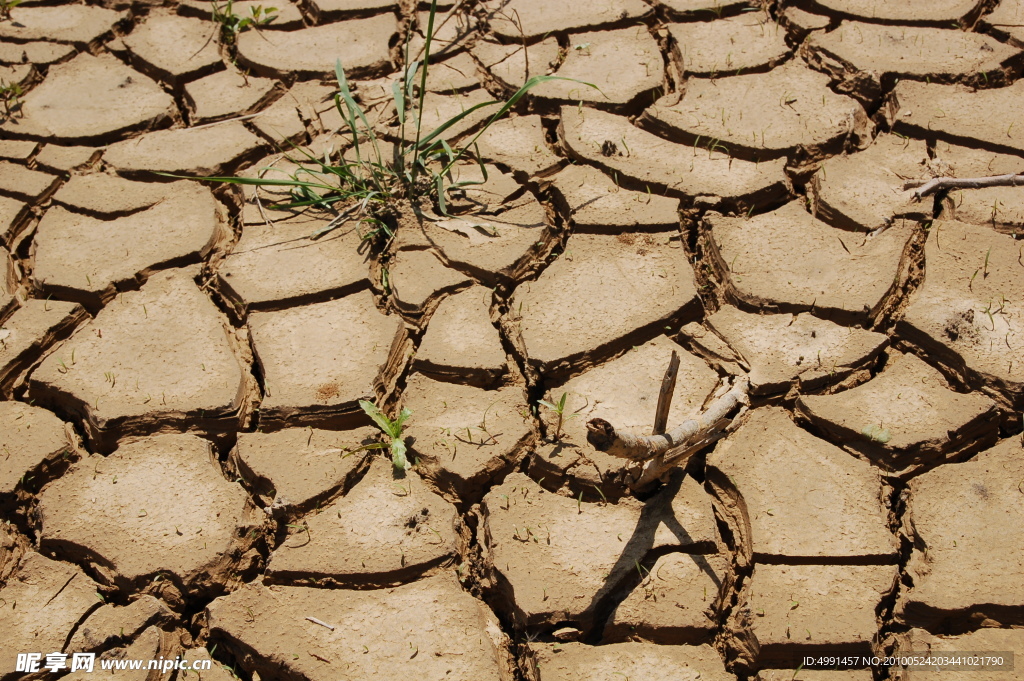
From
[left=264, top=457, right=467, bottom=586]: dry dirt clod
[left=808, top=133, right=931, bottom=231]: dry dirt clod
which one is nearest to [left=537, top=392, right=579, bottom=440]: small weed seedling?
[left=264, top=457, right=467, bottom=586]: dry dirt clod

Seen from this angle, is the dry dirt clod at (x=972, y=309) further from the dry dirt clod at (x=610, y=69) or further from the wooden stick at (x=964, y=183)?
the dry dirt clod at (x=610, y=69)

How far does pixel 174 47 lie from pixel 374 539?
1.86 metres

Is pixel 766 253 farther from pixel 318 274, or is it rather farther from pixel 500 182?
pixel 318 274

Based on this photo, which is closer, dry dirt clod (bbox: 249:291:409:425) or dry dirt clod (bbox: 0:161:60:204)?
dry dirt clod (bbox: 249:291:409:425)

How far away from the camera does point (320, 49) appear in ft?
8.97

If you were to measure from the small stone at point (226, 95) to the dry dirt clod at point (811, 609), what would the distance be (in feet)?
6.16

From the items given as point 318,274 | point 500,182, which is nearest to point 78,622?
point 318,274

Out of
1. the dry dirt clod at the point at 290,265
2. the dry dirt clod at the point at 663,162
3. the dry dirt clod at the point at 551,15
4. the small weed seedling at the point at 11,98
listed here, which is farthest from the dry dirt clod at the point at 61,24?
the dry dirt clod at the point at 663,162

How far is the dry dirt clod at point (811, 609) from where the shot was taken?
58.5 inches

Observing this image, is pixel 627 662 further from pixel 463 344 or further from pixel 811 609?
pixel 463 344

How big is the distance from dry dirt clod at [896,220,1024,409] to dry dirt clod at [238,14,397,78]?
161cm

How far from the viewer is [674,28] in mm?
2727

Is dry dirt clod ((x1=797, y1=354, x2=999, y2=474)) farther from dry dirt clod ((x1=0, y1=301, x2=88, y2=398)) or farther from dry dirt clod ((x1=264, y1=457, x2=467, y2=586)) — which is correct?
dry dirt clod ((x1=0, y1=301, x2=88, y2=398))

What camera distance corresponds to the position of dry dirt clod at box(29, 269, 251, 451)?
185cm
